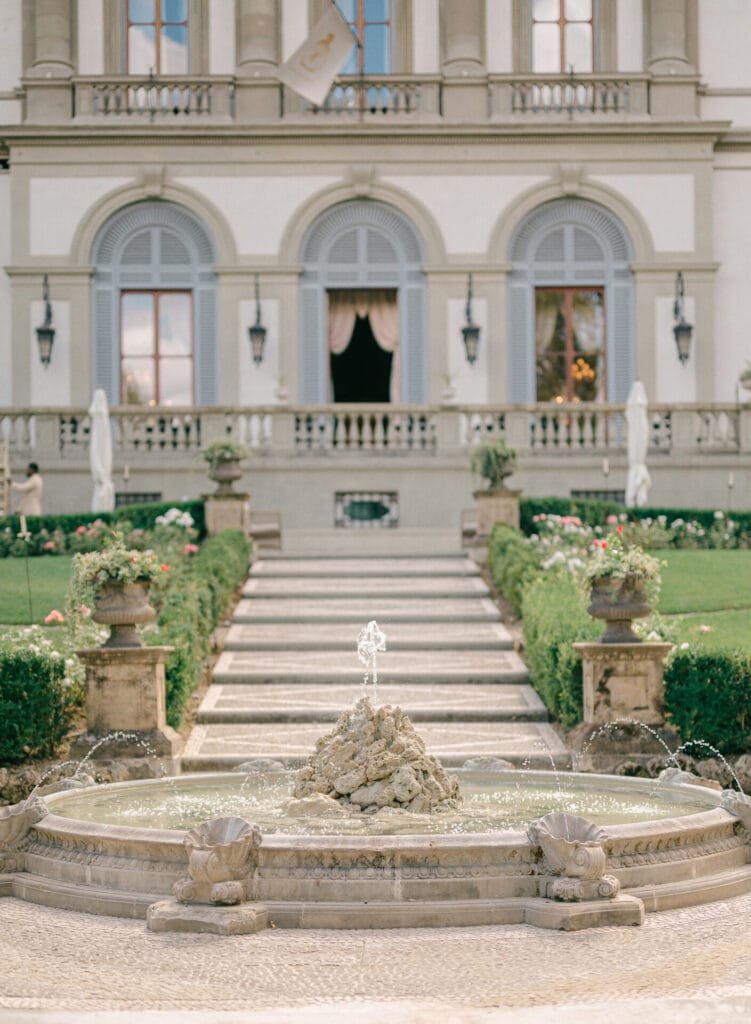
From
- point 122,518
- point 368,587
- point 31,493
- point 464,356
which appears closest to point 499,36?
point 464,356

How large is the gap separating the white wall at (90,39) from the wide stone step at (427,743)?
751 inches

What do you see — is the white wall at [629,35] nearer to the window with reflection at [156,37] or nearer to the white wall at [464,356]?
the white wall at [464,356]

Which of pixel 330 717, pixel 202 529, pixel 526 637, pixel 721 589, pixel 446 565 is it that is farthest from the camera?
pixel 202 529

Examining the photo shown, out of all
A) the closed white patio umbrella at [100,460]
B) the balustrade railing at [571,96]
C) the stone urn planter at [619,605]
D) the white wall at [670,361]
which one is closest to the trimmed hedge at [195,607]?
the closed white patio umbrella at [100,460]

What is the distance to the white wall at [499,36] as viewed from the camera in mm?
30391

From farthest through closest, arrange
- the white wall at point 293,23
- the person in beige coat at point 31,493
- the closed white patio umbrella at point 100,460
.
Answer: the white wall at point 293,23, the person in beige coat at point 31,493, the closed white patio umbrella at point 100,460

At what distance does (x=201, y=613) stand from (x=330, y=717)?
2.38 m

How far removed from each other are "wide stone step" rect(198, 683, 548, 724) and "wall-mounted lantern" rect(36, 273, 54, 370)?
47.5 feet

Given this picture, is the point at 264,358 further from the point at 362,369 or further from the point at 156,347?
the point at 156,347

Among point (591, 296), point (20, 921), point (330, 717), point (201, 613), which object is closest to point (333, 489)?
point (591, 296)

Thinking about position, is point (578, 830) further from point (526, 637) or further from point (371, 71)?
point (371, 71)

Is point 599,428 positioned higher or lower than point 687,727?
higher

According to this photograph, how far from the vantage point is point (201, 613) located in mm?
16359

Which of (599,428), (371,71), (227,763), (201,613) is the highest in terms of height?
(371,71)
